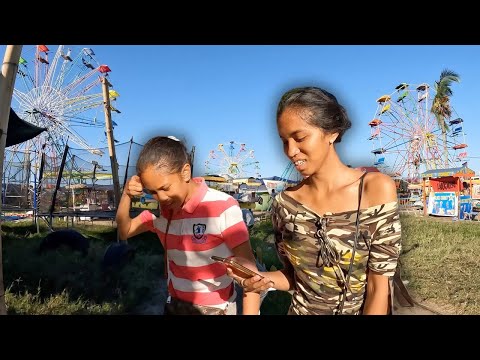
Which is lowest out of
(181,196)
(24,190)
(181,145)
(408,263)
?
(408,263)

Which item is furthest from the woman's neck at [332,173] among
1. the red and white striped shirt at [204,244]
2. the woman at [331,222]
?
the red and white striped shirt at [204,244]

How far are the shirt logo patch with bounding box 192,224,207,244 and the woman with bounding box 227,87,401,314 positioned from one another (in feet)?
1.43

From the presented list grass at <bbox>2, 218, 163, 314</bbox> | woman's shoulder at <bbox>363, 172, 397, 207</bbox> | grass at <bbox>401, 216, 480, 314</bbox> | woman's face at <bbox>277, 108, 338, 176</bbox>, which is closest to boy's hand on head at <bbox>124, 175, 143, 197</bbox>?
woman's face at <bbox>277, 108, 338, 176</bbox>

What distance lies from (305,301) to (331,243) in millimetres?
232

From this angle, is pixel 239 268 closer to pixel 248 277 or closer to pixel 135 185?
pixel 248 277

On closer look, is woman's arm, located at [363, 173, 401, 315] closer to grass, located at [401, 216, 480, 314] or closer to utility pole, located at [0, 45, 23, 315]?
utility pole, located at [0, 45, 23, 315]

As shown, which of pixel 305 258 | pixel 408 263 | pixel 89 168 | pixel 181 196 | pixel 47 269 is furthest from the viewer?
pixel 89 168

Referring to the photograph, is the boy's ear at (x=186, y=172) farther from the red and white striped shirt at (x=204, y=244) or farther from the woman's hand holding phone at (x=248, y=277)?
the woman's hand holding phone at (x=248, y=277)

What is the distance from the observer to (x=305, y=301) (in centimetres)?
117

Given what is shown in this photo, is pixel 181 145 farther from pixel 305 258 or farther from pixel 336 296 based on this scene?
pixel 336 296

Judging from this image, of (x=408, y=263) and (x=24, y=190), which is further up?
(x=24, y=190)

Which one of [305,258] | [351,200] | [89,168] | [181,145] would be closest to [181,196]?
[181,145]
